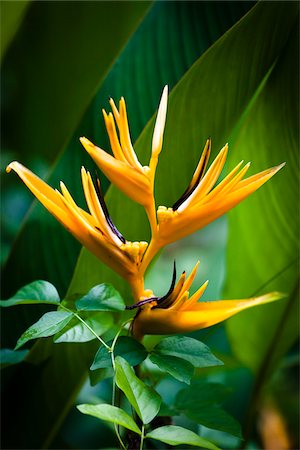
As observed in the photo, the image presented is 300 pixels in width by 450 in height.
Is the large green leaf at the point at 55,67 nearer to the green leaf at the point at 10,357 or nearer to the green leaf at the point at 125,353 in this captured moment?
the green leaf at the point at 10,357

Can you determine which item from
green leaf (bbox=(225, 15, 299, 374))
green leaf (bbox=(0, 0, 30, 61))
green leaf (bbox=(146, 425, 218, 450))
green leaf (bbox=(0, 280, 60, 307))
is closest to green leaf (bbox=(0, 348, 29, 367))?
green leaf (bbox=(0, 280, 60, 307))

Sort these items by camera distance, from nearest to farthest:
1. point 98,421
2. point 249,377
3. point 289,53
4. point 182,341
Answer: point 182,341 < point 289,53 < point 98,421 < point 249,377

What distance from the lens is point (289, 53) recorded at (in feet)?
2.38

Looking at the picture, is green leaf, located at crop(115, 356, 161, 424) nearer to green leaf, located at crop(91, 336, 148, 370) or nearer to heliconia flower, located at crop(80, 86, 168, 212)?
green leaf, located at crop(91, 336, 148, 370)

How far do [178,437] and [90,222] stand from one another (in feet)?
0.60

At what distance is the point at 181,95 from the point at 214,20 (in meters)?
0.15

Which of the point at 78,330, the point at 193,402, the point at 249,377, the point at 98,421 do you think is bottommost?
the point at 249,377

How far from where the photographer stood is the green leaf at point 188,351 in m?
0.48

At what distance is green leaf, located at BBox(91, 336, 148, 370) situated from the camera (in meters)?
0.47

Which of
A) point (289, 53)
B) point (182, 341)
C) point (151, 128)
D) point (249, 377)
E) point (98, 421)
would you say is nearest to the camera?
point (182, 341)

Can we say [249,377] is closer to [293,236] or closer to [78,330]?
[293,236]

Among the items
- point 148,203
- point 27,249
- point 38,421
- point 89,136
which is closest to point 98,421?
point 38,421

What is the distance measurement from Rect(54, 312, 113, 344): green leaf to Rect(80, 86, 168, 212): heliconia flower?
4.6 inches

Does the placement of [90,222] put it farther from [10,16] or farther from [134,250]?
[10,16]
